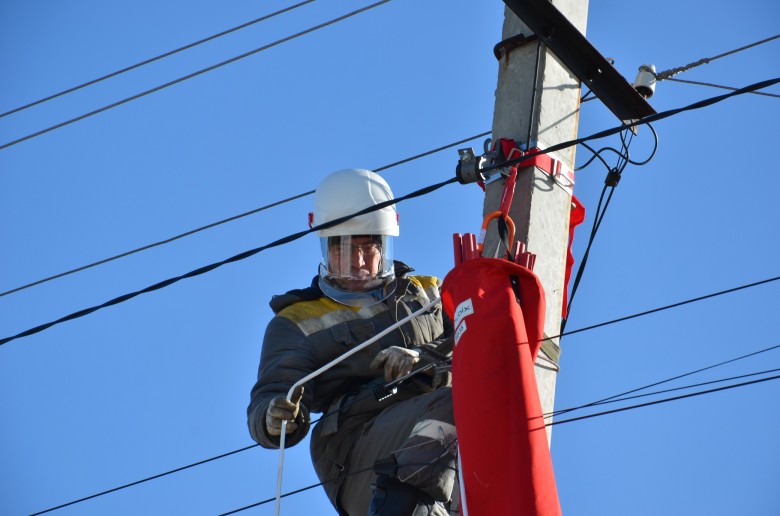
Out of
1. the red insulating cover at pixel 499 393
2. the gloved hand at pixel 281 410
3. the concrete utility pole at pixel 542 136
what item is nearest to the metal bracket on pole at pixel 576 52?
the concrete utility pole at pixel 542 136

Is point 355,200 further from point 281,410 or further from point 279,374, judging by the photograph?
point 281,410

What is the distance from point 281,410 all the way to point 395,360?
0.51m

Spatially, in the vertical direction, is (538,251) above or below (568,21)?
below

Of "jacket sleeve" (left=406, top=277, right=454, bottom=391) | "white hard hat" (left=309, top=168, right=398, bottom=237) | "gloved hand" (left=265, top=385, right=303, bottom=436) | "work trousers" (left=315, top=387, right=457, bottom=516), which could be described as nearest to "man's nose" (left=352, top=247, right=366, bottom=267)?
"white hard hat" (left=309, top=168, right=398, bottom=237)

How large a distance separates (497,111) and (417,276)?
1328 mm

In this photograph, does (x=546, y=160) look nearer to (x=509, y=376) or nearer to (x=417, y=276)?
(x=509, y=376)

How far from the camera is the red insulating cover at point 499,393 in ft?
15.9

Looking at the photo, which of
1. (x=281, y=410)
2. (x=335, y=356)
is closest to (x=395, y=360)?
(x=281, y=410)

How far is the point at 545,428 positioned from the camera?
5129 mm

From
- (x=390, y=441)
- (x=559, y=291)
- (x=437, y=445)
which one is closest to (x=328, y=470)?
(x=390, y=441)

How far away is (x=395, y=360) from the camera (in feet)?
19.8

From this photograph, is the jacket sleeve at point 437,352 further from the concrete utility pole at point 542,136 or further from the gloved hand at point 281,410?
the concrete utility pole at point 542,136

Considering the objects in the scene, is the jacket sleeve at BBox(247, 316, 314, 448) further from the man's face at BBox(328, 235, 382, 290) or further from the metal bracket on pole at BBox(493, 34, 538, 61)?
the metal bracket on pole at BBox(493, 34, 538, 61)

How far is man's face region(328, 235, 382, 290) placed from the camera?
6902 millimetres
